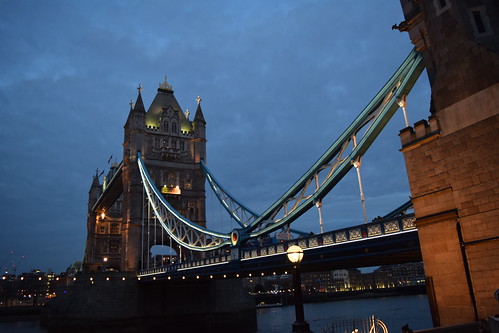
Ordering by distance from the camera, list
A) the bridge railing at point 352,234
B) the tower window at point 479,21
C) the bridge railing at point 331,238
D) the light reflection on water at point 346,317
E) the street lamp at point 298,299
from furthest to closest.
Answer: the light reflection on water at point 346,317, the bridge railing at point 331,238, the bridge railing at point 352,234, the tower window at point 479,21, the street lamp at point 298,299

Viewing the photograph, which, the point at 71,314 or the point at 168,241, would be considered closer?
the point at 71,314

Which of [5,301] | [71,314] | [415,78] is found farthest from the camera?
[5,301]

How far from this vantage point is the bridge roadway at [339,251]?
1685cm

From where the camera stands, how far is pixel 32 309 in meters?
69.8

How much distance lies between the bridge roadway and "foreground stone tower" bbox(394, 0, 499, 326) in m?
2.92

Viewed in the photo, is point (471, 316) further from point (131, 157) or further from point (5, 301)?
point (5, 301)

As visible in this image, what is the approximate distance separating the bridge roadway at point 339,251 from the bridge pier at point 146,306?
13.7m

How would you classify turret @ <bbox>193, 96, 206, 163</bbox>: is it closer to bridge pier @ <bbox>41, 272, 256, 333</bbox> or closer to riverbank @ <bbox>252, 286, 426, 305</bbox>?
bridge pier @ <bbox>41, 272, 256, 333</bbox>

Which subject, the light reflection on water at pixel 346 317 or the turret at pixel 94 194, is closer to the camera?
the light reflection on water at pixel 346 317

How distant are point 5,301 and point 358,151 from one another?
108847mm

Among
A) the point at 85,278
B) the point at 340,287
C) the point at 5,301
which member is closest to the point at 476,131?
the point at 85,278

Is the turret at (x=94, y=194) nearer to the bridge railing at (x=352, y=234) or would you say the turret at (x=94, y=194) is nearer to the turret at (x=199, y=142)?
the turret at (x=199, y=142)

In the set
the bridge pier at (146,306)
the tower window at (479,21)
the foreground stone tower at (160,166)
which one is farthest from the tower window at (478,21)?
the foreground stone tower at (160,166)

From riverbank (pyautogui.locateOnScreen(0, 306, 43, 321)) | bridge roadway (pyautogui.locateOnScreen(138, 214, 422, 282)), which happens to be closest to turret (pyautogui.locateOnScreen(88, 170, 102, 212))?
riverbank (pyautogui.locateOnScreen(0, 306, 43, 321))
